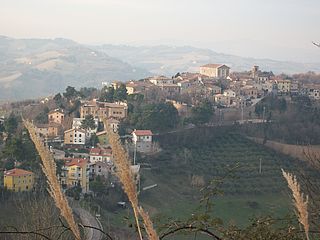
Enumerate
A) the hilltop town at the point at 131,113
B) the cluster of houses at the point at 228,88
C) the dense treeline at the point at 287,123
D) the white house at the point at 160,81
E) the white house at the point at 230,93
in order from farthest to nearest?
the white house at the point at 160,81, the white house at the point at 230,93, the cluster of houses at the point at 228,88, the dense treeline at the point at 287,123, the hilltop town at the point at 131,113

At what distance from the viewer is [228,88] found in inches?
1019

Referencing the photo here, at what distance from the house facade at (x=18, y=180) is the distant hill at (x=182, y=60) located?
71.4 m

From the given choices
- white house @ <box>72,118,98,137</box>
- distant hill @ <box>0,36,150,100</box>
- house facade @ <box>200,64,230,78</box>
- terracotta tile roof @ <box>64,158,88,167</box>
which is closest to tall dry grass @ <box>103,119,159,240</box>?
terracotta tile roof @ <box>64,158,88,167</box>

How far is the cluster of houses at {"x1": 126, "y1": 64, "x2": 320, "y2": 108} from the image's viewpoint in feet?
77.0

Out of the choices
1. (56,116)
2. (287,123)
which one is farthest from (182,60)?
(56,116)

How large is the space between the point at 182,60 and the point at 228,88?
8202 centimetres

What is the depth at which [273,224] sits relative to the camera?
1.94m

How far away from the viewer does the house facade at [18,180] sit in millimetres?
12022

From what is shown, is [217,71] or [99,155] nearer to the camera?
[99,155]

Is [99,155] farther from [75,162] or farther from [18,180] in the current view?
[18,180]

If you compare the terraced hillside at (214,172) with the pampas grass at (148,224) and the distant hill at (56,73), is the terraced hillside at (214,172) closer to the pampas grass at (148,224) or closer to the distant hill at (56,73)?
the pampas grass at (148,224)

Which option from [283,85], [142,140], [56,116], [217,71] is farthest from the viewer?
[217,71]

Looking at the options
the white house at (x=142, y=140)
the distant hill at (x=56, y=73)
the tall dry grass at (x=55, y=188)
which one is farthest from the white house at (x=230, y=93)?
the distant hill at (x=56, y=73)

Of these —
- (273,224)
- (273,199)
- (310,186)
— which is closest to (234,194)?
(273,199)
